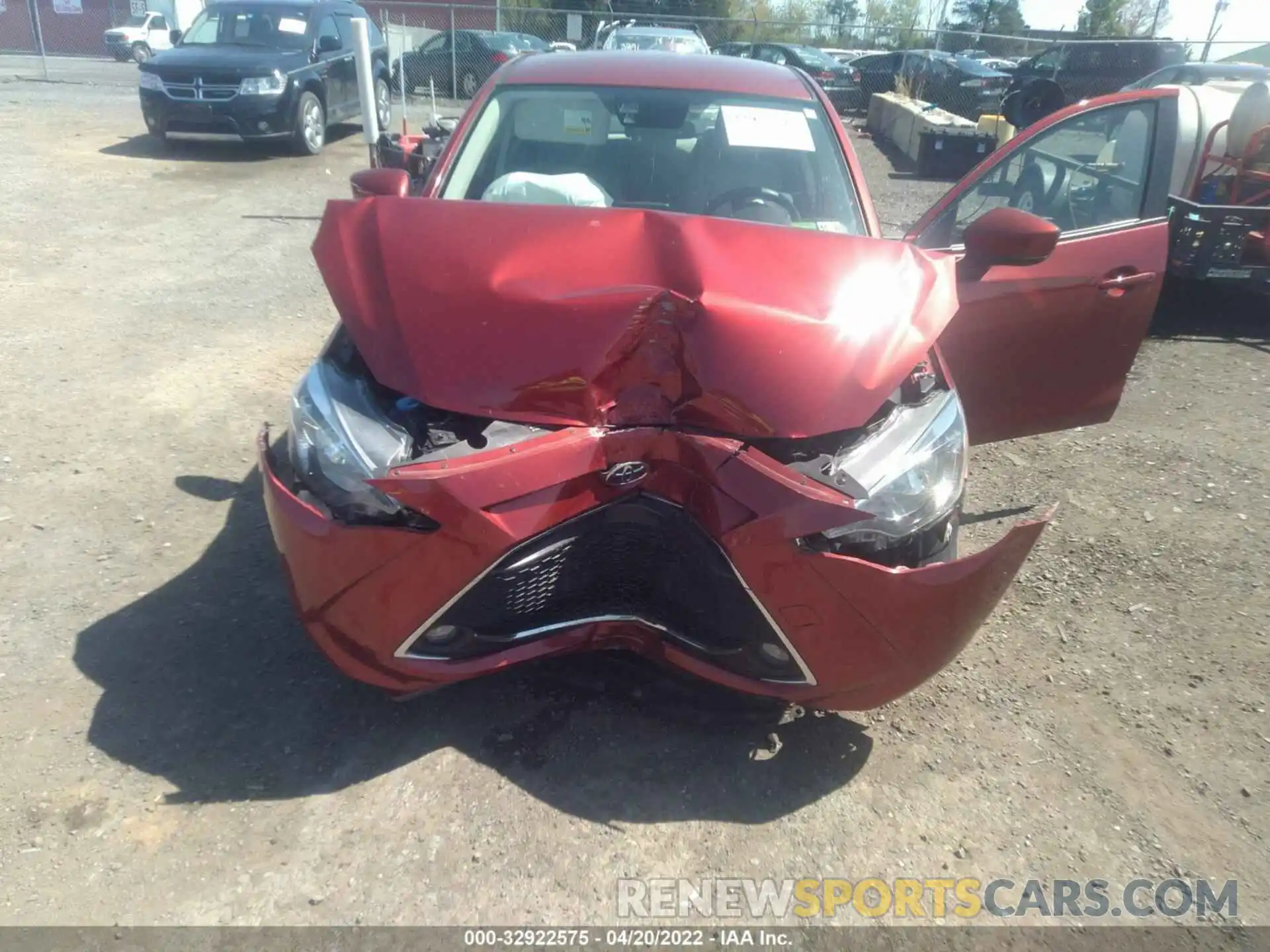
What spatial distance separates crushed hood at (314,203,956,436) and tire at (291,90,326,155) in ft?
33.2

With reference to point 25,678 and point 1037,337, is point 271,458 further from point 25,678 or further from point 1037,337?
point 1037,337

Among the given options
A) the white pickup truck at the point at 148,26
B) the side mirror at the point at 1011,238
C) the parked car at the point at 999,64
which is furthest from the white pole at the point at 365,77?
the white pickup truck at the point at 148,26

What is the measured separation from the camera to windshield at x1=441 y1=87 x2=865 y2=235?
3539mm

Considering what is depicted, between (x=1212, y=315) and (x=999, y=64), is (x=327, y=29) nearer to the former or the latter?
(x=1212, y=315)

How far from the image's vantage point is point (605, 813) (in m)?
2.48

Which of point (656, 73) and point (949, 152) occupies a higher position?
point (656, 73)

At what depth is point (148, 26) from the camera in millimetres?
32719

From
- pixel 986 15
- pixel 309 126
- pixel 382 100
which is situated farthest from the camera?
pixel 986 15

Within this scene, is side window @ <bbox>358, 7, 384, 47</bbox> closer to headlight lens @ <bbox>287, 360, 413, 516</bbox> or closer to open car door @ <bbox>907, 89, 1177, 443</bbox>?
open car door @ <bbox>907, 89, 1177, 443</bbox>

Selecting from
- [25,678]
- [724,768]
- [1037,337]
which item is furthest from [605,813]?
[1037,337]

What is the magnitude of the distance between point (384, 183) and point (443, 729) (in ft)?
6.32

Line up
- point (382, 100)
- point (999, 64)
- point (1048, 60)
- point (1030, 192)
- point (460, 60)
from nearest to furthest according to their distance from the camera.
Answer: point (1030, 192) → point (382, 100) → point (1048, 60) → point (460, 60) → point (999, 64)

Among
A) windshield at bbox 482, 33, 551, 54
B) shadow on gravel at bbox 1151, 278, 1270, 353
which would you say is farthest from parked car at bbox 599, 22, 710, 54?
shadow on gravel at bbox 1151, 278, 1270, 353

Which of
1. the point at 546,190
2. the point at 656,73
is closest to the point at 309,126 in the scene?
the point at 656,73
